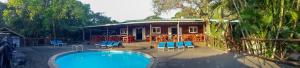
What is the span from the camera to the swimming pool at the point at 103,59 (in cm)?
1767

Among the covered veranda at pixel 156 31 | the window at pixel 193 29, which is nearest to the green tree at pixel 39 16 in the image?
the covered veranda at pixel 156 31

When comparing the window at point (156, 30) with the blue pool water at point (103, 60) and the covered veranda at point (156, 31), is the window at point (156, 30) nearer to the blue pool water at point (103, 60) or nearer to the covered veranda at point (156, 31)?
the covered veranda at point (156, 31)

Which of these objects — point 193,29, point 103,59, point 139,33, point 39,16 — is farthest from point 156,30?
point 103,59

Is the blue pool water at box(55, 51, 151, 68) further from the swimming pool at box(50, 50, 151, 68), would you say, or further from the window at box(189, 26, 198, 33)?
the window at box(189, 26, 198, 33)

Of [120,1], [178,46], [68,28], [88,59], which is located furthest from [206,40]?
[120,1]

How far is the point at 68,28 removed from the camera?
3070cm

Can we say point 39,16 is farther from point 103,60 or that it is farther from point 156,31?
point 103,60

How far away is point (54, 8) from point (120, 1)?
69.8ft

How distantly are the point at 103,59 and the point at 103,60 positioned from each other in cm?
41

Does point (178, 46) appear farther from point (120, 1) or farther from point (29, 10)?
point (120, 1)

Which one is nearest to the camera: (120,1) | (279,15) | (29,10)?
(279,15)

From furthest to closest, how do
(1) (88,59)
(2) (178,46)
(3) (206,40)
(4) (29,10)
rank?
1. (4) (29,10)
2. (3) (206,40)
3. (2) (178,46)
4. (1) (88,59)

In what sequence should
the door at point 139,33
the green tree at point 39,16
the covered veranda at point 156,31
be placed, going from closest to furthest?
1. the covered veranda at point 156,31
2. the green tree at point 39,16
3. the door at point 139,33

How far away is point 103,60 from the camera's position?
20047mm
